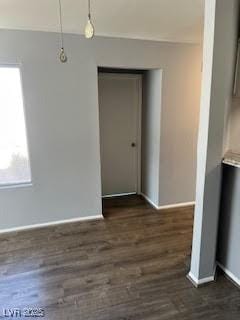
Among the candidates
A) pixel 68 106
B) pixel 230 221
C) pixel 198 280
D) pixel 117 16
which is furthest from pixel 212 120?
pixel 68 106

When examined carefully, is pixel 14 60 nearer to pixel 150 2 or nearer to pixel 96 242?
pixel 150 2

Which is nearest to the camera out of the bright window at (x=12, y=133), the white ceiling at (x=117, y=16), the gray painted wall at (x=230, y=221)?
the gray painted wall at (x=230, y=221)

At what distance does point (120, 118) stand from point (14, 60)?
6.24 ft

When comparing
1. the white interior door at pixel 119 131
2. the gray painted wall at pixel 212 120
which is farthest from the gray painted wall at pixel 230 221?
the white interior door at pixel 119 131

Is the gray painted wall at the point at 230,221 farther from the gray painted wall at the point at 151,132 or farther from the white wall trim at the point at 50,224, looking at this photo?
the white wall trim at the point at 50,224

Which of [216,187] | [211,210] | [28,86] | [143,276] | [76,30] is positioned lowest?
[143,276]

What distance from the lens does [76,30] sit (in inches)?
115

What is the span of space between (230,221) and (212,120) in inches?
38.5

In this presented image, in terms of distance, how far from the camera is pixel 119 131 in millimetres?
4234

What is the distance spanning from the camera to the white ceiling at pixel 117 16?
232cm

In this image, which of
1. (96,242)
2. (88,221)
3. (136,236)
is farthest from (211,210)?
(88,221)

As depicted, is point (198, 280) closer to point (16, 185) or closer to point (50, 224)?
point (50, 224)

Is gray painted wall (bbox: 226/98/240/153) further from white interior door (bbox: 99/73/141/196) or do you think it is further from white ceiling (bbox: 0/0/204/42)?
white interior door (bbox: 99/73/141/196)

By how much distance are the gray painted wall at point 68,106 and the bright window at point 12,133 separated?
10cm
